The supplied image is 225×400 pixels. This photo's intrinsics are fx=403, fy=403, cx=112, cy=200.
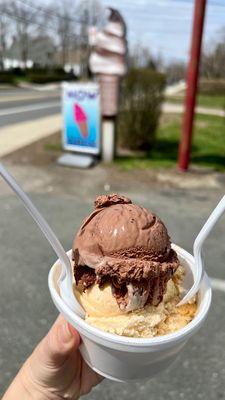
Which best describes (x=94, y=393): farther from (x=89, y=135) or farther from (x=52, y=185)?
(x=89, y=135)

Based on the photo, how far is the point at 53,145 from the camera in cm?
1063

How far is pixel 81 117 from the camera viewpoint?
9.01 meters

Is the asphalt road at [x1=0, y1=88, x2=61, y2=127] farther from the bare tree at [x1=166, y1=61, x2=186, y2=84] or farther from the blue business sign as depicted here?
the bare tree at [x1=166, y1=61, x2=186, y2=84]

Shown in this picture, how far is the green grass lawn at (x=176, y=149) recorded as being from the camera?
8.97 meters

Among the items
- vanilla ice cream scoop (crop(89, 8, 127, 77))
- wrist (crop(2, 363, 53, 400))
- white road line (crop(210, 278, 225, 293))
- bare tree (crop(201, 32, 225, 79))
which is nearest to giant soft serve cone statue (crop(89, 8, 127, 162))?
vanilla ice cream scoop (crop(89, 8, 127, 77))

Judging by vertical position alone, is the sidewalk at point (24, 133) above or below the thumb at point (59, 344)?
below

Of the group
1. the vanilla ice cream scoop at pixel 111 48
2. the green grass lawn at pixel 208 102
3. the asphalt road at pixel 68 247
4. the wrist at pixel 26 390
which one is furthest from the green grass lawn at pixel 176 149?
the green grass lawn at pixel 208 102

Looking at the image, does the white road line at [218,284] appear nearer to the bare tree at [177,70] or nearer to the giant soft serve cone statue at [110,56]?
the giant soft serve cone statue at [110,56]

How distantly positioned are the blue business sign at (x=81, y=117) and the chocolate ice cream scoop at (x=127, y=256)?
7.49m

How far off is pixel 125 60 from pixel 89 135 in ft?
5.83

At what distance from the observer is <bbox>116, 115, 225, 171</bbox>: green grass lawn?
8969mm

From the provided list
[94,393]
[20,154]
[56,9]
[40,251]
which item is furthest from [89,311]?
[56,9]

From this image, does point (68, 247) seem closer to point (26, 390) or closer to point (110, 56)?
point (26, 390)

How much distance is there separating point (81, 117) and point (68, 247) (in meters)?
4.87
